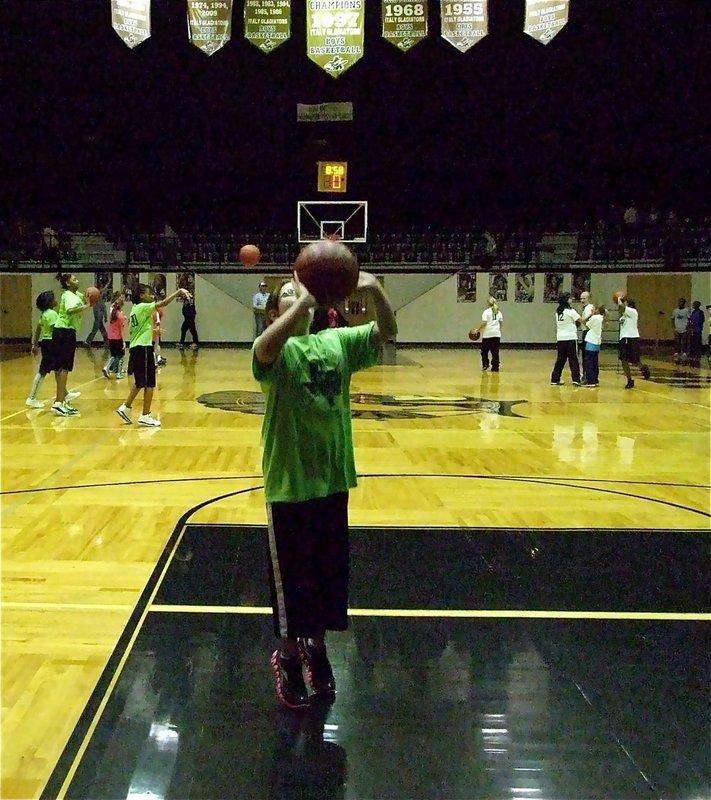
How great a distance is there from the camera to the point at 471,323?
2430 cm

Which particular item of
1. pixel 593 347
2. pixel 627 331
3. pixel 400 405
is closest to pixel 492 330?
pixel 593 347

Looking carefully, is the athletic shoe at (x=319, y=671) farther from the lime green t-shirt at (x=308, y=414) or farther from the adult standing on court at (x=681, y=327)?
the adult standing on court at (x=681, y=327)

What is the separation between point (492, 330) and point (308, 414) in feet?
42.7

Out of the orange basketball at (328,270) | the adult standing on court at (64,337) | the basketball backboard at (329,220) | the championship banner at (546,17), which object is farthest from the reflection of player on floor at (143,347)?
the basketball backboard at (329,220)

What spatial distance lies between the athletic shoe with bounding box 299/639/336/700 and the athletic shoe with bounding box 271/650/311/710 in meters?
0.04

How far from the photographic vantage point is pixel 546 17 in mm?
9945

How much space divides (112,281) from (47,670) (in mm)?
22013

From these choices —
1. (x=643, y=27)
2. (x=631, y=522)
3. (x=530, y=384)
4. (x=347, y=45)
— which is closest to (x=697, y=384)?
(x=530, y=384)

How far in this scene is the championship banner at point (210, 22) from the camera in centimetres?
1028

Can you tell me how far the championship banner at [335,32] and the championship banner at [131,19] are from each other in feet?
7.13

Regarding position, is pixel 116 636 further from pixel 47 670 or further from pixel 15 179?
pixel 15 179

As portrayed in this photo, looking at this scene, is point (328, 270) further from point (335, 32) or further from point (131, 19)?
point (131, 19)

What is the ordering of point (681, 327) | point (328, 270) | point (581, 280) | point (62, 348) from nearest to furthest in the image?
point (328, 270) → point (62, 348) → point (681, 327) → point (581, 280)

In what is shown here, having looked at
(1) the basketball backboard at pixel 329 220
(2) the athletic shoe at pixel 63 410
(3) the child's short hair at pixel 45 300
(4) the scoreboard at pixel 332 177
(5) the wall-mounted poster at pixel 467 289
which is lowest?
(2) the athletic shoe at pixel 63 410
